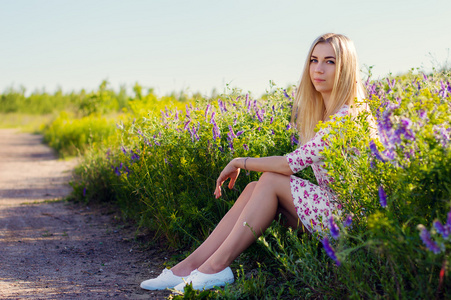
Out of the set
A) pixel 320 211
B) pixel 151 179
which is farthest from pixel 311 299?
pixel 151 179

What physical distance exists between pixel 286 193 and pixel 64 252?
215 cm

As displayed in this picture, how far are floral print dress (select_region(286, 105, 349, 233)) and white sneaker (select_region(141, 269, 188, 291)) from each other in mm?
877

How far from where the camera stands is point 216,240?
295cm

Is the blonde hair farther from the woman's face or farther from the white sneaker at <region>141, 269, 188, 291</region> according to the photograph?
the white sneaker at <region>141, 269, 188, 291</region>

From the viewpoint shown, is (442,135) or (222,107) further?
(222,107)

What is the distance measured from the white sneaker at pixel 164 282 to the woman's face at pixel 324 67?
1549 millimetres

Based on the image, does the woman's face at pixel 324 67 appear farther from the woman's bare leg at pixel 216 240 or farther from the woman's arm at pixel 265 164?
the woman's bare leg at pixel 216 240

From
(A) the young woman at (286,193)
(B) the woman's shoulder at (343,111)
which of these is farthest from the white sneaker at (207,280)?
(B) the woman's shoulder at (343,111)

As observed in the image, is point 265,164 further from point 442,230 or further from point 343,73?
point 442,230

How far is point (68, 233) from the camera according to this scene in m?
4.47

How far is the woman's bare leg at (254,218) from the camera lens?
8.95ft

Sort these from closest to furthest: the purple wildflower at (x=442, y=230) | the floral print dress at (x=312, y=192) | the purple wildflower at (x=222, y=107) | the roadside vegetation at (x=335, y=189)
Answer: the purple wildflower at (x=442, y=230)
the roadside vegetation at (x=335, y=189)
the floral print dress at (x=312, y=192)
the purple wildflower at (x=222, y=107)

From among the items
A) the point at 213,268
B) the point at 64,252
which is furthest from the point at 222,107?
the point at 64,252

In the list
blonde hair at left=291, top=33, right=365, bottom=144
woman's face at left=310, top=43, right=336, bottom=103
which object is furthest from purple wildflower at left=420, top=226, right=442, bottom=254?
woman's face at left=310, top=43, right=336, bottom=103
